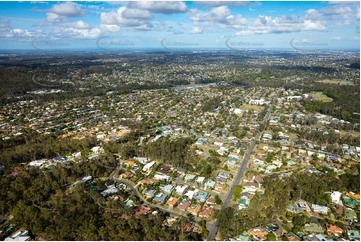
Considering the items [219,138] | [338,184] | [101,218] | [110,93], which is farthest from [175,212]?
[110,93]

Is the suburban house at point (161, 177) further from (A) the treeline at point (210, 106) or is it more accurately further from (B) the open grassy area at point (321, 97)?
(B) the open grassy area at point (321, 97)

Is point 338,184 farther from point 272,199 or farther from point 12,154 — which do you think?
point 12,154

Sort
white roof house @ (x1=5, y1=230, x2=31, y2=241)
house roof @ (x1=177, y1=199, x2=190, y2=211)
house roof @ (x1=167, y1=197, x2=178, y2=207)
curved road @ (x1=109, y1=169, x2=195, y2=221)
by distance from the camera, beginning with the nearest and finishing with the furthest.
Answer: white roof house @ (x1=5, y1=230, x2=31, y2=241)
curved road @ (x1=109, y1=169, x2=195, y2=221)
house roof @ (x1=177, y1=199, x2=190, y2=211)
house roof @ (x1=167, y1=197, x2=178, y2=207)

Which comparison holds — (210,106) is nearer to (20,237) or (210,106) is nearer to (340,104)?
(340,104)

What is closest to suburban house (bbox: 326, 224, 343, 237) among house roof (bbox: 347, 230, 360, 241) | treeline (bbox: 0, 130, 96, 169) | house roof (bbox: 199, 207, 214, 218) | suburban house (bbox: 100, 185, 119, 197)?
house roof (bbox: 347, 230, 360, 241)

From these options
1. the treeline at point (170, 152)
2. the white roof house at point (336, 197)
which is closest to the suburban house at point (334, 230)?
the white roof house at point (336, 197)

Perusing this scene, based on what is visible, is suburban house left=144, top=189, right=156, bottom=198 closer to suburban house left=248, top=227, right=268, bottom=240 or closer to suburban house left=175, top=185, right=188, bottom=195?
suburban house left=175, top=185, right=188, bottom=195

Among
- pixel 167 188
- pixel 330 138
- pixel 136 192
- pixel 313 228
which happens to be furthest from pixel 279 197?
pixel 330 138

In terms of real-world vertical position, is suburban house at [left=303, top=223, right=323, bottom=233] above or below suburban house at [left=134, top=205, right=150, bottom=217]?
below
